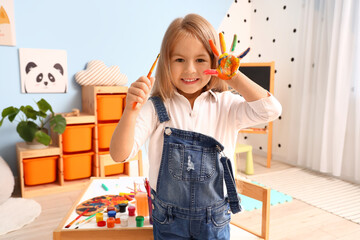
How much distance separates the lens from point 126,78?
8.86ft

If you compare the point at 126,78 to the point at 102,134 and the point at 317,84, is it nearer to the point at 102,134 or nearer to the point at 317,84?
the point at 102,134

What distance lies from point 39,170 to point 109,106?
29.4 inches

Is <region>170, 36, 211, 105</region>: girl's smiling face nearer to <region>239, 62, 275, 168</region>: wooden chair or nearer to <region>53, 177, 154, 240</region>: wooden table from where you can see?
<region>53, 177, 154, 240</region>: wooden table

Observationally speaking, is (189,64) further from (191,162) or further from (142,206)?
(142,206)

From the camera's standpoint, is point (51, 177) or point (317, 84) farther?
point (317, 84)

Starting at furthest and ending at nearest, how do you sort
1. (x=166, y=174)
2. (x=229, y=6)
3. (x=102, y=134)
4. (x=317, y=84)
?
(x=229, y=6)
(x=317, y=84)
(x=102, y=134)
(x=166, y=174)

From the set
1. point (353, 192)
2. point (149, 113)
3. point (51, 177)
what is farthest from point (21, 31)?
point (353, 192)

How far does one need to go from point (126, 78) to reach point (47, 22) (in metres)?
0.80

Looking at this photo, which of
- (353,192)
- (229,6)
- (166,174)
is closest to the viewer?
(166,174)

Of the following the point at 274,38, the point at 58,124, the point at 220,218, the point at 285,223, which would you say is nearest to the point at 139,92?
the point at 220,218

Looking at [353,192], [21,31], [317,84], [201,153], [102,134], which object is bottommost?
[353,192]

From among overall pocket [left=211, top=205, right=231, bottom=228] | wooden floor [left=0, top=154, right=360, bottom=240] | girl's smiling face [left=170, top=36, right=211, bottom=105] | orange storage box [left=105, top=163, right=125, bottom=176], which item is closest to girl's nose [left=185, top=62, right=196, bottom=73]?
girl's smiling face [left=170, top=36, right=211, bottom=105]

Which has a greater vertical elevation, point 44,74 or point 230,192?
point 44,74

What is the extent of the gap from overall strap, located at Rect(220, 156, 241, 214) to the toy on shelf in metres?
1.97
